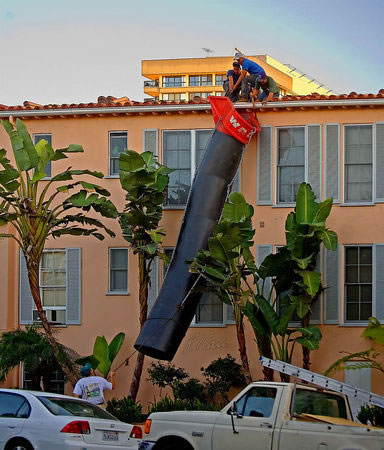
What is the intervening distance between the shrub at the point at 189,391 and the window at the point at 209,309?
1.82 metres

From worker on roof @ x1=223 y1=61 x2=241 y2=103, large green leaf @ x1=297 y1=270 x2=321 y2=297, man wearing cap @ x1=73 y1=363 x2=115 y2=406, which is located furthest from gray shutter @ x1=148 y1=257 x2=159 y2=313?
man wearing cap @ x1=73 y1=363 x2=115 y2=406

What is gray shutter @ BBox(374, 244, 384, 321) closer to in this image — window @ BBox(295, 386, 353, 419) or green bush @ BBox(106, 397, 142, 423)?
green bush @ BBox(106, 397, 142, 423)

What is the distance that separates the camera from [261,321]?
2359cm

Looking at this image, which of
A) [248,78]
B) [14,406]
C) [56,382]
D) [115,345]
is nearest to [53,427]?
[14,406]

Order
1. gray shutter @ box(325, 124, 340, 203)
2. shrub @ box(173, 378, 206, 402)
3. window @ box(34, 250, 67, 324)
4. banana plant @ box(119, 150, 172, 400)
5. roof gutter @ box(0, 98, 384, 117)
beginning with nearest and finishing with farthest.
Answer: banana plant @ box(119, 150, 172, 400) → shrub @ box(173, 378, 206, 402) → roof gutter @ box(0, 98, 384, 117) → gray shutter @ box(325, 124, 340, 203) → window @ box(34, 250, 67, 324)

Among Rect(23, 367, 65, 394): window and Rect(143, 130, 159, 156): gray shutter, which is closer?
Rect(23, 367, 65, 394): window

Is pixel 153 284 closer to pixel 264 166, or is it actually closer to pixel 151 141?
pixel 151 141

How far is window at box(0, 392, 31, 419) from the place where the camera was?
15.6 metres

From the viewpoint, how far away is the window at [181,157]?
2627cm

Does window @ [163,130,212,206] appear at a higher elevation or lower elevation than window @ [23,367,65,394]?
higher

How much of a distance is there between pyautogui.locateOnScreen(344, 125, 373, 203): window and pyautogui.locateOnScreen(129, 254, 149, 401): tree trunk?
5122 millimetres

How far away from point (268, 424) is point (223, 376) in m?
9.55

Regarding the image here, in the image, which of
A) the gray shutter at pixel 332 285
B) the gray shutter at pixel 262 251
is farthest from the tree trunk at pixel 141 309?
the gray shutter at pixel 332 285

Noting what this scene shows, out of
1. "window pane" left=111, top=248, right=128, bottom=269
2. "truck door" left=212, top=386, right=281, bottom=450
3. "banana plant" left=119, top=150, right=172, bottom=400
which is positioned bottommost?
"truck door" left=212, top=386, right=281, bottom=450
